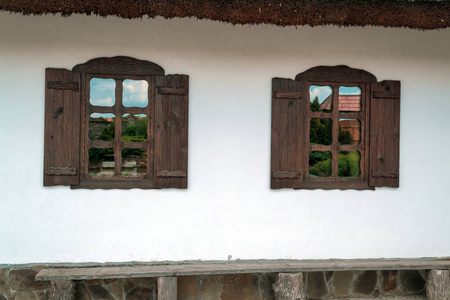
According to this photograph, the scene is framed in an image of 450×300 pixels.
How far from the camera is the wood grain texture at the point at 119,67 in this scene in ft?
11.6

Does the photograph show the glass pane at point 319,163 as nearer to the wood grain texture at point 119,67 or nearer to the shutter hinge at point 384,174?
the shutter hinge at point 384,174

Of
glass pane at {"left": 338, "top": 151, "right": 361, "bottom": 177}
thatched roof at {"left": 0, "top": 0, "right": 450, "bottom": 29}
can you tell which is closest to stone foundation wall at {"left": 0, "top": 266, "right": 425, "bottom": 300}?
glass pane at {"left": 338, "top": 151, "right": 361, "bottom": 177}

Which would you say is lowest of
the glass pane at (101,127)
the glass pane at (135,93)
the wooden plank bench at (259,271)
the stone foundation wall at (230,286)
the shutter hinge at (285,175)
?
the stone foundation wall at (230,286)

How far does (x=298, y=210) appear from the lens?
3.76 metres

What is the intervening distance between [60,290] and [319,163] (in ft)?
8.06

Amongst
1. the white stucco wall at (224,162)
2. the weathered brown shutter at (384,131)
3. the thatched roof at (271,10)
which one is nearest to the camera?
the thatched roof at (271,10)

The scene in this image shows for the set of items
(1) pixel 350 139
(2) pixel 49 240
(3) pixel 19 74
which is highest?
(3) pixel 19 74

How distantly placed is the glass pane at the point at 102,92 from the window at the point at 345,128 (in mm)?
1589

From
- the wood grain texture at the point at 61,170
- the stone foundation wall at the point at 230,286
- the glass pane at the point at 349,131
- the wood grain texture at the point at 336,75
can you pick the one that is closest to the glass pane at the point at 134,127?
the wood grain texture at the point at 61,170

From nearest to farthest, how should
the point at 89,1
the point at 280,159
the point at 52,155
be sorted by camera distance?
the point at 89,1 → the point at 52,155 → the point at 280,159

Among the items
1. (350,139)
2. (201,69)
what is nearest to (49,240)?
(201,69)

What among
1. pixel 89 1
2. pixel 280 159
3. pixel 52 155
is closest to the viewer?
pixel 89 1

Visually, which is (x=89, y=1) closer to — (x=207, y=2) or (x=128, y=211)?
(x=207, y=2)

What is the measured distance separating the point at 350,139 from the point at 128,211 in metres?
2.12
